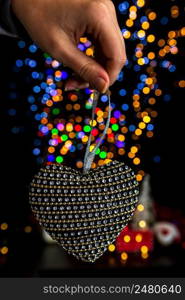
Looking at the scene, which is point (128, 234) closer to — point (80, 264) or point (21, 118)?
point (80, 264)

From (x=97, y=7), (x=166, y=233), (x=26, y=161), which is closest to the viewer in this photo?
(x=97, y=7)

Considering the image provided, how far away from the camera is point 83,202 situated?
0.78 m

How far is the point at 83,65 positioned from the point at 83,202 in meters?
0.24

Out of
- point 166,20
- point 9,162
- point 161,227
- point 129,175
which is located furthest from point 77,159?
point 129,175

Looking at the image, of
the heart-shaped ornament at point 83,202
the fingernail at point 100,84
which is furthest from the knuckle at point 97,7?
the heart-shaped ornament at point 83,202

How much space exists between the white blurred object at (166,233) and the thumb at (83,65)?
104cm

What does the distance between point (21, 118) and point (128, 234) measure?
68 cm

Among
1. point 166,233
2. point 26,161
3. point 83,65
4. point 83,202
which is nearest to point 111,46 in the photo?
point 83,65

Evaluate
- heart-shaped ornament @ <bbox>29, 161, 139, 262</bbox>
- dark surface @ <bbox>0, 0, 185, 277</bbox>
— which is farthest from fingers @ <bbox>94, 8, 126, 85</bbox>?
dark surface @ <bbox>0, 0, 185, 277</bbox>

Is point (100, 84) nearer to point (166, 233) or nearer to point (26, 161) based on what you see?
point (166, 233)

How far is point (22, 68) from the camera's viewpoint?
1.86 meters

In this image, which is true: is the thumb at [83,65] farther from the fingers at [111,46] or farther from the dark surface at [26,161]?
the dark surface at [26,161]

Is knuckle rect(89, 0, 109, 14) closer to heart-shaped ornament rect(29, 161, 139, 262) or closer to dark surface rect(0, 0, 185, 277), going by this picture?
heart-shaped ornament rect(29, 161, 139, 262)

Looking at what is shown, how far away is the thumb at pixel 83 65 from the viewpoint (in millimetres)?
730
